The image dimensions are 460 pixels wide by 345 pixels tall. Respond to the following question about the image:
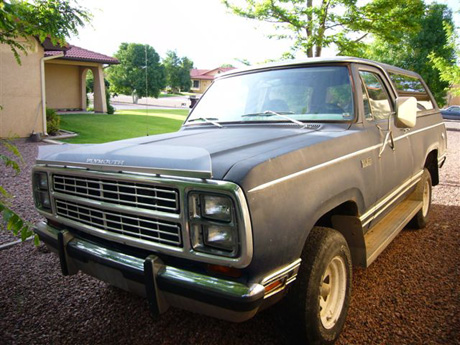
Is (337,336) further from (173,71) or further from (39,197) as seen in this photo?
(173,71)

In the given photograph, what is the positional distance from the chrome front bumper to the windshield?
165 centimetres

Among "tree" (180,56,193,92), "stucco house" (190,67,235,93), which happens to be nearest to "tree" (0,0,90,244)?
"tree" (180,56,193,92)

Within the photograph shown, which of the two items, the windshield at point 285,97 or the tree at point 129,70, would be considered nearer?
the windshield at point 285,97

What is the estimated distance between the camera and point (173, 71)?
69125 mm

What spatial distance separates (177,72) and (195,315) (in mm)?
70059

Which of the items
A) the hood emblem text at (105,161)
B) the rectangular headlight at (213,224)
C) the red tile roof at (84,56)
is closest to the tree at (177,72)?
the red tile roof at (84,56)

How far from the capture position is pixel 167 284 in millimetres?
2012

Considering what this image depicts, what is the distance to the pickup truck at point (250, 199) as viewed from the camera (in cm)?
191

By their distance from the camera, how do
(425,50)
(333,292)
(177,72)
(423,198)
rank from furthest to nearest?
1. (177,72)
2. (425,50)
3. (423,198)
4. (333,292)

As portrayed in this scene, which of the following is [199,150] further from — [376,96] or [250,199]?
[376,96]

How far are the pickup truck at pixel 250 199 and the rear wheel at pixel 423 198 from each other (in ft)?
3.64

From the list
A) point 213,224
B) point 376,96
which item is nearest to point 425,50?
point 376,96

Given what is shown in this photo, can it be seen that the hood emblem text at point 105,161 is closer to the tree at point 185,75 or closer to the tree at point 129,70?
the tree at point 129,70

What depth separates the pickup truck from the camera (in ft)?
6.26
